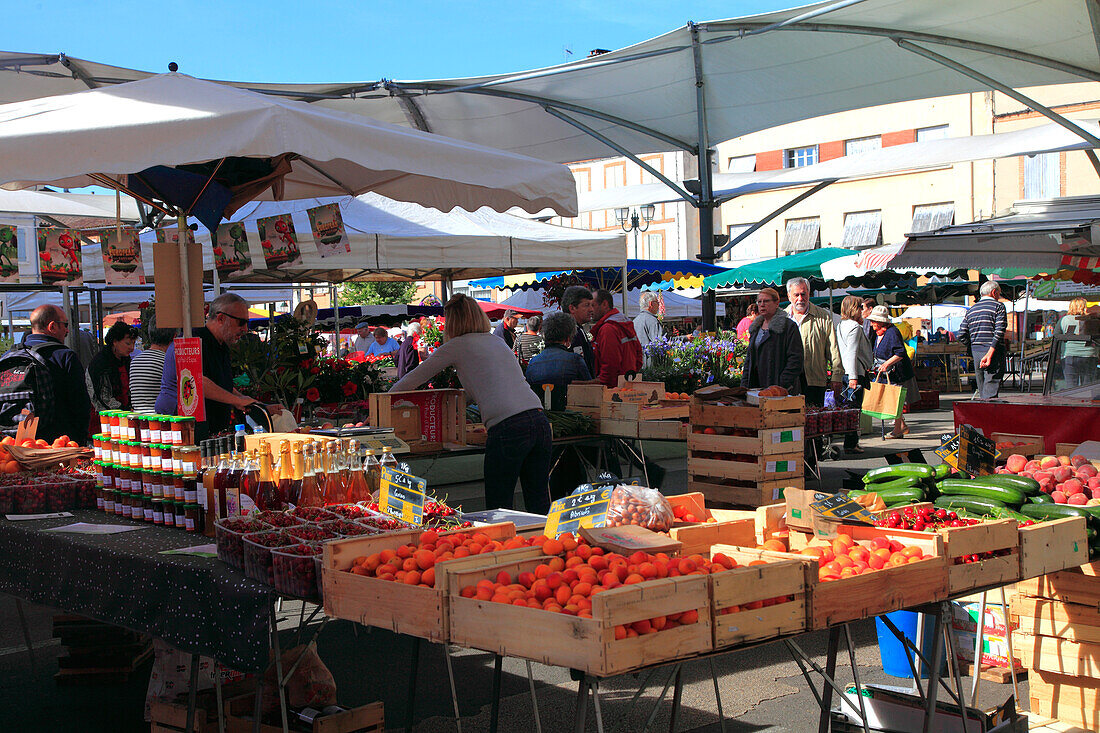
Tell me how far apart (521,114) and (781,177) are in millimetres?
3461

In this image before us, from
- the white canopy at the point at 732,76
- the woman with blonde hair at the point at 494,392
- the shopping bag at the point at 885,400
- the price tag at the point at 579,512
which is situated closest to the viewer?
the price tag at the point at 579,512

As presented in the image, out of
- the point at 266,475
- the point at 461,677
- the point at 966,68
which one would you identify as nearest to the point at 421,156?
the point at 266,475

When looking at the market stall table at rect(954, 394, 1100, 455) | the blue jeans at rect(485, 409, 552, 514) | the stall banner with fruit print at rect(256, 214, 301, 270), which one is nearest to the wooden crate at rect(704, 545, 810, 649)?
the blue jeans at rect(485, 409, 552, 514)

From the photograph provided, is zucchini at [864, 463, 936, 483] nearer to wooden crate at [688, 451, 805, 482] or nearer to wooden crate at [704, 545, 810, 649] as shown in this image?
wooden crate at [704, 545, 810, 649]

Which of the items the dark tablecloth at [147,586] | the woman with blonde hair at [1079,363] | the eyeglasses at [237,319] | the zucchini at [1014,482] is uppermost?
the eyeglasses at [237,319]

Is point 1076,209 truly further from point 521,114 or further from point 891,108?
point 891,108

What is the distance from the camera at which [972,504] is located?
13.4 feet

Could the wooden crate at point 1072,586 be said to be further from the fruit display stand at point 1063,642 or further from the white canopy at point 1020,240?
the white canopy at point 1020,240

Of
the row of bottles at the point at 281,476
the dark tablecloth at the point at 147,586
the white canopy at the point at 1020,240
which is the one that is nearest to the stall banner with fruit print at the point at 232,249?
the dark tablecloth at the point at 147,586

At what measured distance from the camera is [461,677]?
4910 millimetres

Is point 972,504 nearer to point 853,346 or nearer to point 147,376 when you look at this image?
point 147,376

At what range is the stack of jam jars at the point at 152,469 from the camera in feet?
12.6

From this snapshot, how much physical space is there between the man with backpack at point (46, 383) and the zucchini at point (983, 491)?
18.8ft

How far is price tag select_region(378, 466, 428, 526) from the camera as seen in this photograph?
140 inches
